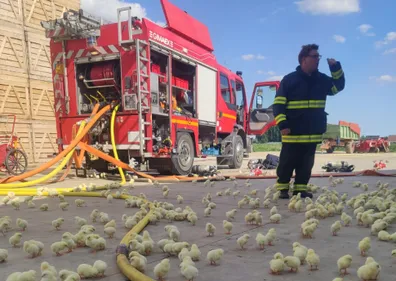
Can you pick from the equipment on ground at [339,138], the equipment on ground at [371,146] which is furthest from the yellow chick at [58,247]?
the equipment on ground at [371,146]

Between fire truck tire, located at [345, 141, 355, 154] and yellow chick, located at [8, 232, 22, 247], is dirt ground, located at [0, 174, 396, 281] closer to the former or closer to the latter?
yellow chick, located at [8, 232, 22, 247]

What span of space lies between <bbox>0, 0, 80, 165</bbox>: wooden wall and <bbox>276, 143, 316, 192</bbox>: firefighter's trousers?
37.6 feet

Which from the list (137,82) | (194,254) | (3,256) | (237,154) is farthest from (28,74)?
(194,254)

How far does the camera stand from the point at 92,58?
297 inches

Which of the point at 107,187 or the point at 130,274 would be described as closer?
the point at 130,274

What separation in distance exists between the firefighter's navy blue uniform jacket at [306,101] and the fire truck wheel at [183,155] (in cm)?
372

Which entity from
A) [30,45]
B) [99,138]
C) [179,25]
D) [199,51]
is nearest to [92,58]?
[99,138]

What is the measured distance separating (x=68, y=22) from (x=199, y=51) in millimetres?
3432

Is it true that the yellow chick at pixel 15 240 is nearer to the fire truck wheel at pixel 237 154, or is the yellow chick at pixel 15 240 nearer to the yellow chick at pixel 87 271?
the yellow chick at pixel 87 271

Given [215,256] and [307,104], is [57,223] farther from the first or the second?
[307,104]

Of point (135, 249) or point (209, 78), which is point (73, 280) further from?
point (209, 78)

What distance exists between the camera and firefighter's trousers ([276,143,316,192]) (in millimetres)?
4668

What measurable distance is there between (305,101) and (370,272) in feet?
A: 10.2

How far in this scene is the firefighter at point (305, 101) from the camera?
449 cm
